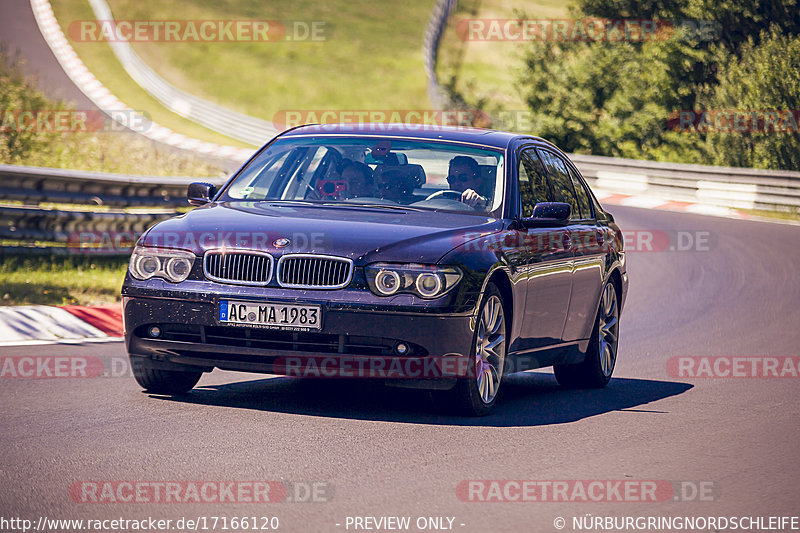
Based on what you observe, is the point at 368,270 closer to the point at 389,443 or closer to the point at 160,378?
the point at 389,443

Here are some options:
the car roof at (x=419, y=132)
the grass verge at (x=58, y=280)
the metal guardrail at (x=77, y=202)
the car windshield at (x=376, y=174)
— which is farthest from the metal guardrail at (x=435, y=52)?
the car windshield at (x=376, y=174)

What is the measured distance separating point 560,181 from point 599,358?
52.9 inches

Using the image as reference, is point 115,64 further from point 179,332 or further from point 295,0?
point 179,332

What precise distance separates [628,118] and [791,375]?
35064 millimetres

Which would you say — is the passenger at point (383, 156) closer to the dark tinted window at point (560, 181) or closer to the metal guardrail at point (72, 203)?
the dark tinted window at point (560, 181)

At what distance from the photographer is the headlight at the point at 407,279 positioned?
7133 mm

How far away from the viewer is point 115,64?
50688 millimetres

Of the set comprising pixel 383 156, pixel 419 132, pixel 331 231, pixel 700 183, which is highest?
pixel 419 132

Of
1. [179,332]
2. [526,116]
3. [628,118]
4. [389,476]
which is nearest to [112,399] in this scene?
[179,332]

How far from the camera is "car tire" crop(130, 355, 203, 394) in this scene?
7855 millimetres

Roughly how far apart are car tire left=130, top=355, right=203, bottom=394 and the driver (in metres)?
2.01

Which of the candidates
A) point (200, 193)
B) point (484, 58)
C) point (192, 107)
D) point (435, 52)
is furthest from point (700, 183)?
point (484, 58)

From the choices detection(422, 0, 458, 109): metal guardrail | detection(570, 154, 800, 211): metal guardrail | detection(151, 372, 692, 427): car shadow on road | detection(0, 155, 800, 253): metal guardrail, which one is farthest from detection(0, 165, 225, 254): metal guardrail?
detection(422, 0, 458, 109): metal guardrail

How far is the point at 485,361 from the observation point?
25.1 feet
